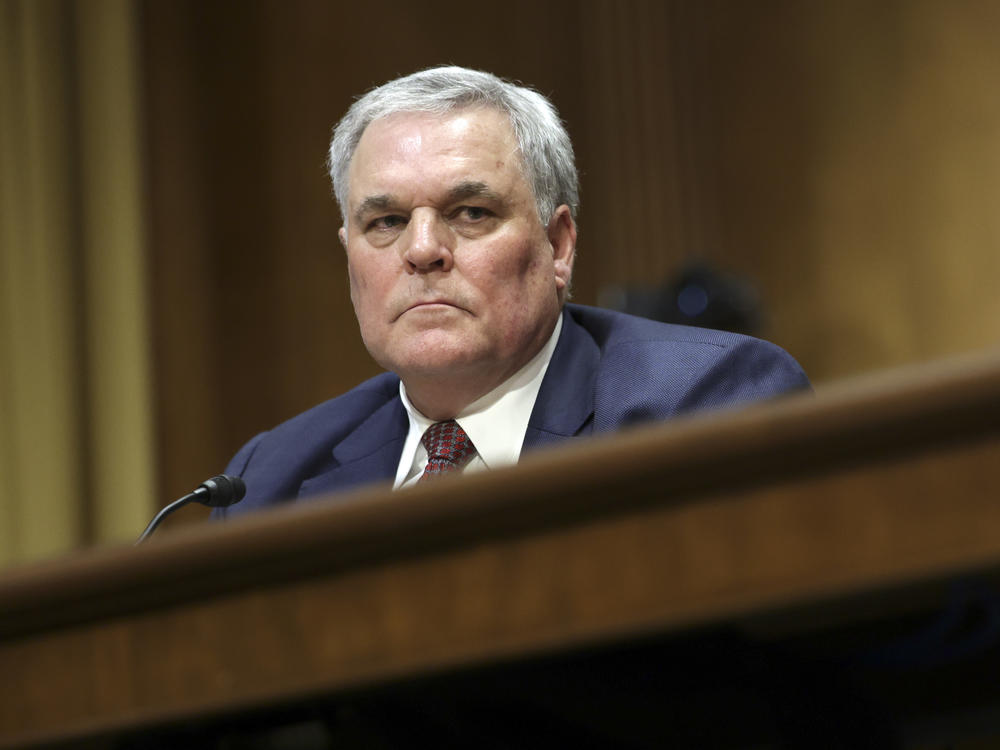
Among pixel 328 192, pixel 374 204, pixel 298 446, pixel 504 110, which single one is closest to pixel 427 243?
pixel 374 204

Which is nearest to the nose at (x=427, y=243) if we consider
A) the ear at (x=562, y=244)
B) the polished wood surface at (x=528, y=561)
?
the ear at (x=562, y=244)

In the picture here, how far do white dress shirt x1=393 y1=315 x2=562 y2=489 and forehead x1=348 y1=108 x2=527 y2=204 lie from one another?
11.3 inches

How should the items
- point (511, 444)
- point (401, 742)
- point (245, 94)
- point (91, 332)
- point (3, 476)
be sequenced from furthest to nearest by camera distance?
point (245, 94), point (91, 332), point (3, 476), point (511, 444), point (401, 742)

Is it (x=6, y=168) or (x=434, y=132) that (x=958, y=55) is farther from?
(x=6, y=168)

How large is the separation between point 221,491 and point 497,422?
507mm

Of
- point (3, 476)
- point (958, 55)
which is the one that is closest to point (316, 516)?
point (3, 476)

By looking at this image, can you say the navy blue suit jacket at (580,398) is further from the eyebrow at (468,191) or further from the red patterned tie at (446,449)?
the eyebrow at (468,191)

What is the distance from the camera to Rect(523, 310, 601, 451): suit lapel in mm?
1859

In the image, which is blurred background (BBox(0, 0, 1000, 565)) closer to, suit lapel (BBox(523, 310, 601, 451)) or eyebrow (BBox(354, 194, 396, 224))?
suit lapel (BBox(523, 310, 601, 451))

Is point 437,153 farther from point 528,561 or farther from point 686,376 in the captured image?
point 528,561

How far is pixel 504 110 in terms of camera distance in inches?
81.4

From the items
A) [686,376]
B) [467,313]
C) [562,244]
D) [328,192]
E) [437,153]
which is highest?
[328,192]

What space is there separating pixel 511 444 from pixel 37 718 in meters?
1.25

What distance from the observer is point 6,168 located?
137 inches
